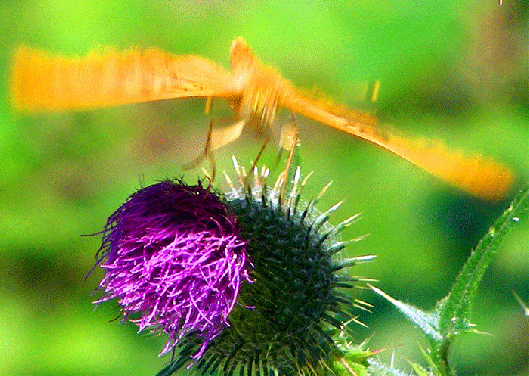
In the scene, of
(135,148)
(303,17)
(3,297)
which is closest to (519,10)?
(303,17)

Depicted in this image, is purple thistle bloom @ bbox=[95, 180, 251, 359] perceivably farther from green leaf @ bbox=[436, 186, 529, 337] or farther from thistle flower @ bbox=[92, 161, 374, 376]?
green leaf @ bbox=[436, 186, 529, 337]

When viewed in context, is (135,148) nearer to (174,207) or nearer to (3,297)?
(3,297)

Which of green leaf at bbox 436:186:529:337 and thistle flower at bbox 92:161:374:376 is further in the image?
thistle flower at bbox 92:161:374:376

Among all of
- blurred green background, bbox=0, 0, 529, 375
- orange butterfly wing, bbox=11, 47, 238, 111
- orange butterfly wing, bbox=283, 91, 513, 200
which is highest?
orange butterfly wing, bbox=11, 47, 238, 111

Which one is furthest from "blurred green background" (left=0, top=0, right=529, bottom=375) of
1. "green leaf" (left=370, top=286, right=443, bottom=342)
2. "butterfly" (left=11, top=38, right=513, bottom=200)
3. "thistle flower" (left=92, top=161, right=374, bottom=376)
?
"butterfly" (left=11, top=38, right=513, bottom=200)

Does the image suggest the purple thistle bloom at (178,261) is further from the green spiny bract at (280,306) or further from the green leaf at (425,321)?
the green leaf at (425,321)

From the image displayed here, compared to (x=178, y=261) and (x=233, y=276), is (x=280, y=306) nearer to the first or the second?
(x=233, y=276)

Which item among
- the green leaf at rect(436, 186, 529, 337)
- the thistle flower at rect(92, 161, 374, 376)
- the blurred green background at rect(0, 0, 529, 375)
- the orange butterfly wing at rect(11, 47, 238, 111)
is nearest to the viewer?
the orange butterfly wing at rect(11, 47, 238, 111)
